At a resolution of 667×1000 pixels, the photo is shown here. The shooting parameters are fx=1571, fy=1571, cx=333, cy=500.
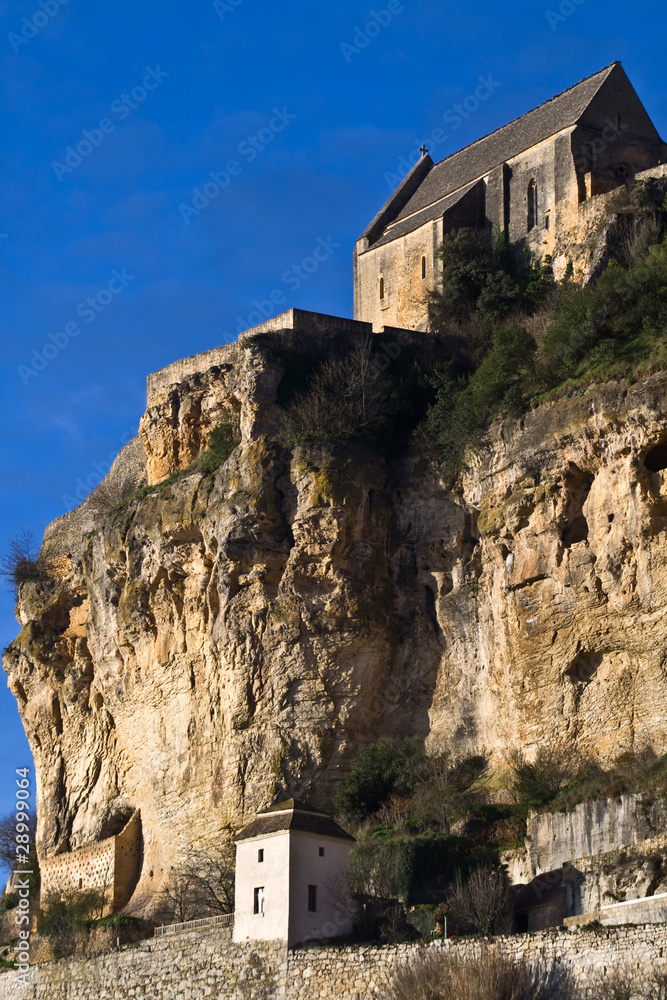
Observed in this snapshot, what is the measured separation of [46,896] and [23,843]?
6.05 meters

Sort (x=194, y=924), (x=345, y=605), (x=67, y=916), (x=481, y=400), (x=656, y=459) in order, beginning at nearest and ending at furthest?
(x=194, y=924) → (x=656, y=459) → (x=345, y=605) → (x=481, y=400) → (x=67, y=916)

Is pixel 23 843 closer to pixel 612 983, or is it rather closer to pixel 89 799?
pixel 89 799

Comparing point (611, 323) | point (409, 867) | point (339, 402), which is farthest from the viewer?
point (339, 402)

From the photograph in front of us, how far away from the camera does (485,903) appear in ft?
77.9

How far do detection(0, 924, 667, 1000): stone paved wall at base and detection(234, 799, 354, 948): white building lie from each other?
41cm

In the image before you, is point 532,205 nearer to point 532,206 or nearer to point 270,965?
point 532,206

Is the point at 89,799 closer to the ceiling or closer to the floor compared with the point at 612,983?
closer to the ceiling

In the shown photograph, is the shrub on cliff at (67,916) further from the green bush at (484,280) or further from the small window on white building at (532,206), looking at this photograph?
the small window on white building at (532,206)

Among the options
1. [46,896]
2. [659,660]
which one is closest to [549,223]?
[659,660]

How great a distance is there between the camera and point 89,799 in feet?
120

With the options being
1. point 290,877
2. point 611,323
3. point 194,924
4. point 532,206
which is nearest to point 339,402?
point 611,323

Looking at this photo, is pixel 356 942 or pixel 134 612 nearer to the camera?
pixel 356 942

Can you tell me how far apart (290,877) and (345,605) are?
7.40m

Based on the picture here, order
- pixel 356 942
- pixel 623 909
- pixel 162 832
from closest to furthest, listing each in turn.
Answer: pixel 623 909, pixel 356 942, pixel 162 832
